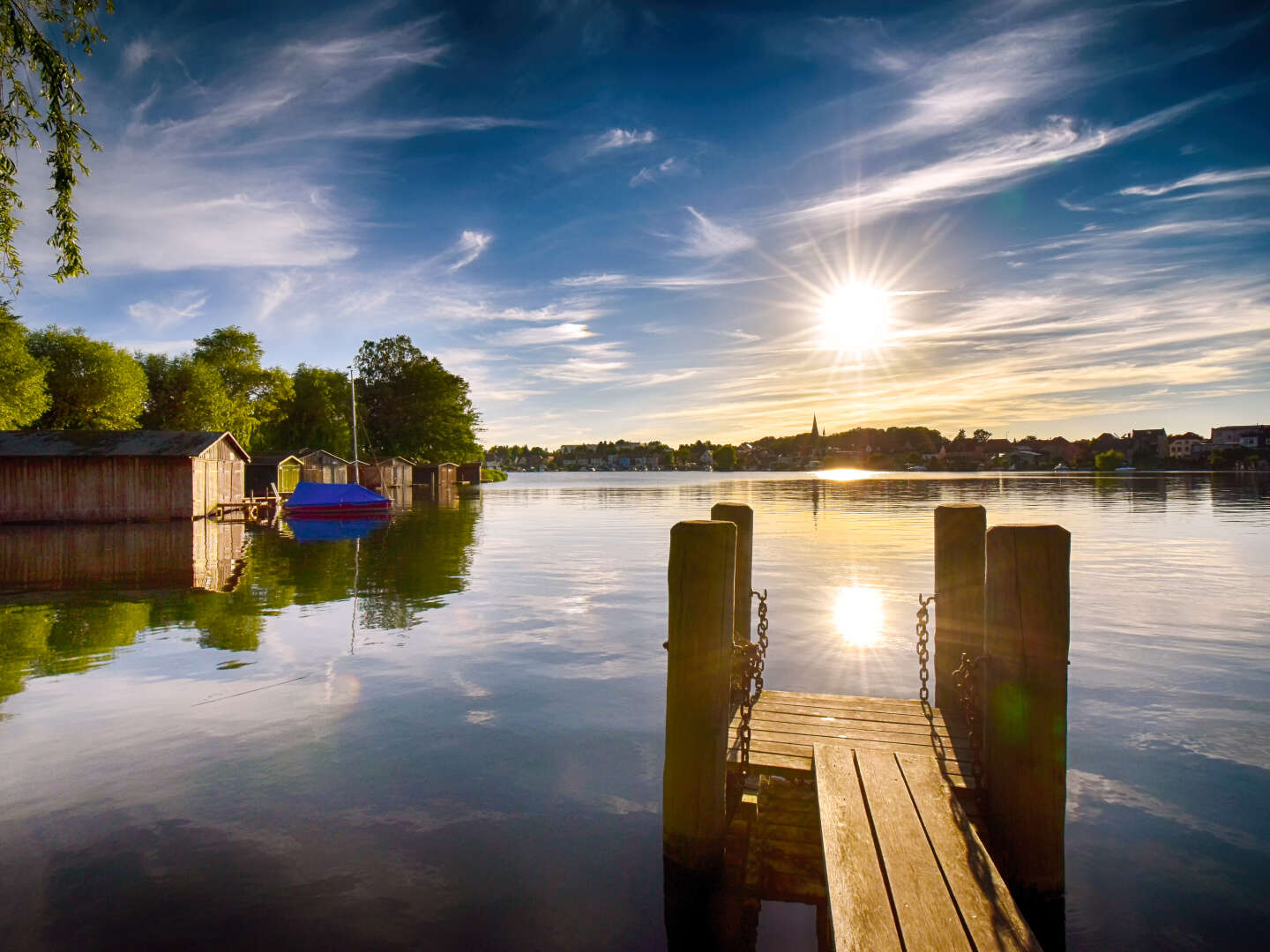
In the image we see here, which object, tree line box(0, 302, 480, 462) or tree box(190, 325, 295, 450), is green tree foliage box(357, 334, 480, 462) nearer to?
tree line box(0, 302, 480, 462)

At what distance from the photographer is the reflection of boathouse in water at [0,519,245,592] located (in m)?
19.6

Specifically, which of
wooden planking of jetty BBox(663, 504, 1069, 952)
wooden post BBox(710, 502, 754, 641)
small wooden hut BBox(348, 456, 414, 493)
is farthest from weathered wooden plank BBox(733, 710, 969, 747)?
small wooden hut BBox(348, 456, 414, 493)

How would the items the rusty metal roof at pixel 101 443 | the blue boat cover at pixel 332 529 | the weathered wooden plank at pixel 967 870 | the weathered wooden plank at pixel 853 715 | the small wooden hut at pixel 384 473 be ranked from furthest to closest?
the small wooden hut at pixel 384 473 → the rusty metal roof at pixel 101 443 → the blue boat cover at pixel 332 529 → the weathered wooden plank at pixel 853 715 → the weathered wooden plank at pixel 967 870

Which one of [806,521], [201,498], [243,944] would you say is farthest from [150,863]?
[201,498]

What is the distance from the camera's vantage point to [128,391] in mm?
66938

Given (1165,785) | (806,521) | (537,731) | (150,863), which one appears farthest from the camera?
(806,521)

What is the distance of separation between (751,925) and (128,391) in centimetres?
7768

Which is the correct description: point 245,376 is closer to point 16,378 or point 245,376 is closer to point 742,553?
point 16,378

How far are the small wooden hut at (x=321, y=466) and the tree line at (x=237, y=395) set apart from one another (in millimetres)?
6138

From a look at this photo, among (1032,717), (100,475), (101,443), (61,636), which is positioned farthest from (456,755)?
(101,443)

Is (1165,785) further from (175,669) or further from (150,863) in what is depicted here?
(175,669)

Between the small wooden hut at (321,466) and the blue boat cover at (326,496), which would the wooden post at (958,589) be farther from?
the small wooden hut at (321,466)

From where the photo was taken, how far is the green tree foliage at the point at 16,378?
164ft

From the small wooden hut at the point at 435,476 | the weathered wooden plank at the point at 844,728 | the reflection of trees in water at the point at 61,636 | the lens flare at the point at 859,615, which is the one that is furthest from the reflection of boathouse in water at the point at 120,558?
the small wooden hut at the point at 435,476
